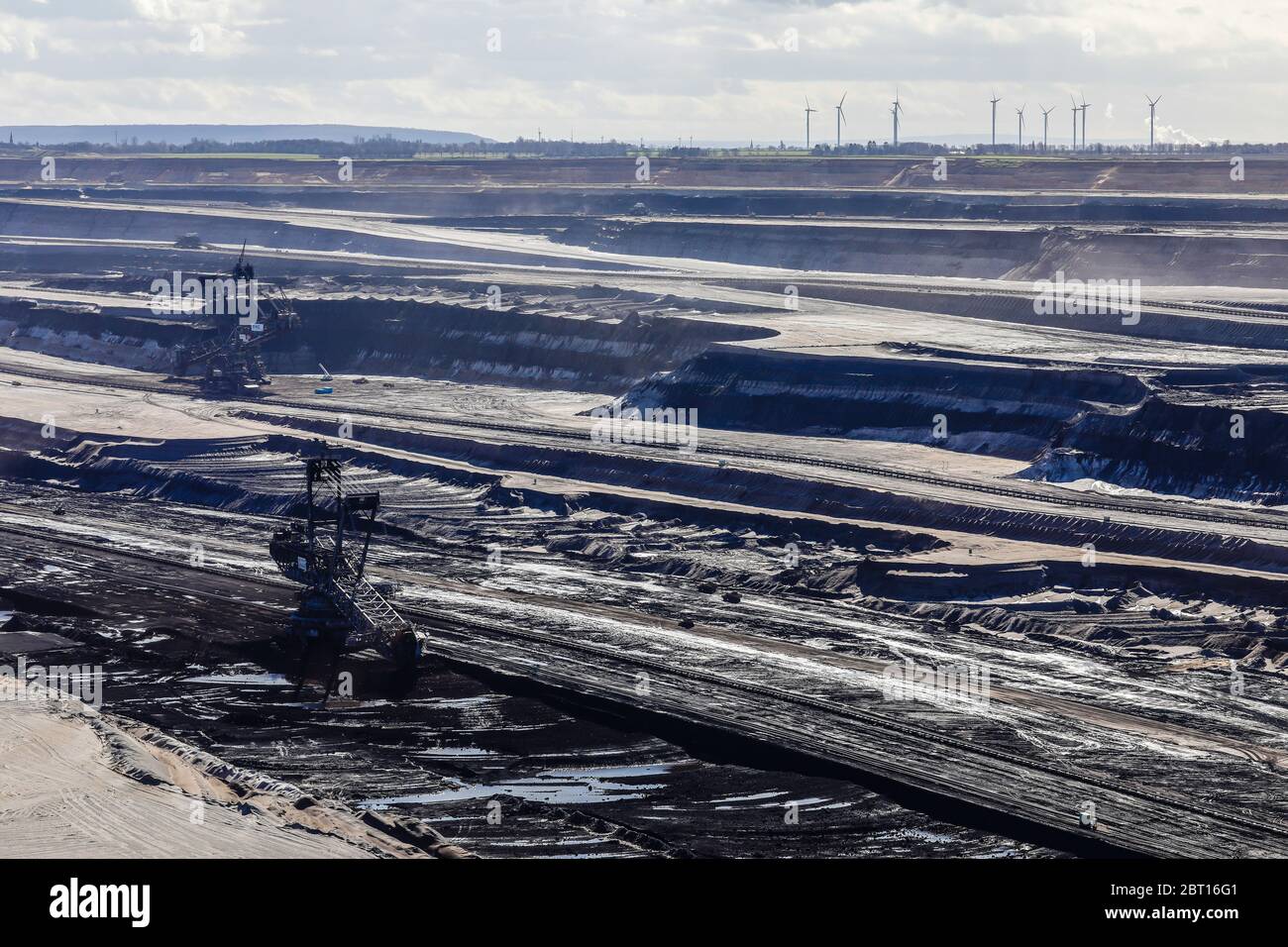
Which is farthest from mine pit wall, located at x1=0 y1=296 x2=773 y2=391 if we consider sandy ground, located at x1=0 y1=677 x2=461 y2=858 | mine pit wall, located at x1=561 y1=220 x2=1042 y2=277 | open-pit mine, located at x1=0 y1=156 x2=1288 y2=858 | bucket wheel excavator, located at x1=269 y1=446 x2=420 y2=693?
sandy ground, located at x1=0 y1=677 x2=461 y2=858

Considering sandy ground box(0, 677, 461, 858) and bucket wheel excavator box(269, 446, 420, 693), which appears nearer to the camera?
sandy ground box(0, 677, 461, 858)

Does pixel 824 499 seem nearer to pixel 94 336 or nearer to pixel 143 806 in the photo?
pixel 143 806

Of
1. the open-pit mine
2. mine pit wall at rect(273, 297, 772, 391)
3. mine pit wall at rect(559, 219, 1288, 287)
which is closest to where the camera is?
the open-pit mine

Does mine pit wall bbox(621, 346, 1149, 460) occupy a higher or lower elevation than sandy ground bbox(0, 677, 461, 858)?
higher

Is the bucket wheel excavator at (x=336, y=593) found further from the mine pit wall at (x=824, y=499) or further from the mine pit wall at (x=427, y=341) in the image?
the mine pit wall at (x=427, y=341)

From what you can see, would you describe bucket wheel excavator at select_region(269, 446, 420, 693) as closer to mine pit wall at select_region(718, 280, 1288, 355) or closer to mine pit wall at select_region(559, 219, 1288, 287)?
mine pit wall at select_region(718, 280, 1288, 355)

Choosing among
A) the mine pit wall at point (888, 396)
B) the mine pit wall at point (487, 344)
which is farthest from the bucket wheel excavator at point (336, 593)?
the mine pit wall at point (487, 344)
